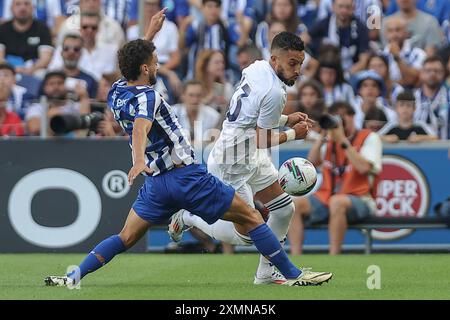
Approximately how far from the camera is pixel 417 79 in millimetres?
16578

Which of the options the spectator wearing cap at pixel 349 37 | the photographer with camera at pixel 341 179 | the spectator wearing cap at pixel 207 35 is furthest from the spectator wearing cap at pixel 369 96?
→ the spectator wearing cap at pixel 207 35

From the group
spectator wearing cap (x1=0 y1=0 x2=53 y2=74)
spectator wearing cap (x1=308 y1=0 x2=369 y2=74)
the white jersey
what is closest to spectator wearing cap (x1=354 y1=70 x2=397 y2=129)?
spectator wearing cap (x1=308 y1=0 x2=369 y2=74)

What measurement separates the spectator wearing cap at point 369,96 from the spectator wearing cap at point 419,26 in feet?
4.70

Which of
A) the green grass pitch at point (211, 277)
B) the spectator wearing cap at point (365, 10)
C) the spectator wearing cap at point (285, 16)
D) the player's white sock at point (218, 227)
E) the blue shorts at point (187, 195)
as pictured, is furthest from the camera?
the spectator wearing cap at point (365, 10)

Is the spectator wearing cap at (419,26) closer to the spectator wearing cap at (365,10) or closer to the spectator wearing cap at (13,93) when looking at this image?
the spectator wearing cap at (365,10)

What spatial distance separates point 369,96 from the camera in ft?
50.8

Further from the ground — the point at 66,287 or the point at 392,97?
the point at 392,97

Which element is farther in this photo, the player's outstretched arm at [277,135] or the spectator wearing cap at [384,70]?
the spectator wearing cap at [384,70]

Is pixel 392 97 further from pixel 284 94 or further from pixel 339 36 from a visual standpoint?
pixel 284 94

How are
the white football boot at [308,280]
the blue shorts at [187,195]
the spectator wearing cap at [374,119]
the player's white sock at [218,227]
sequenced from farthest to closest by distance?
the spectator wearing cap at [374,119] → the player's white sock at [218,227] → the white football boot at [308,280] → the blue shorts at [187,195]

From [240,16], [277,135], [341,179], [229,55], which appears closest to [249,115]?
[277,135]

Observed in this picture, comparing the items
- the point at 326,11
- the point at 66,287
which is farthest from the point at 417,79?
the point at 66,287

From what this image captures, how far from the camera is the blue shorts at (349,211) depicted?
46.4 ft
